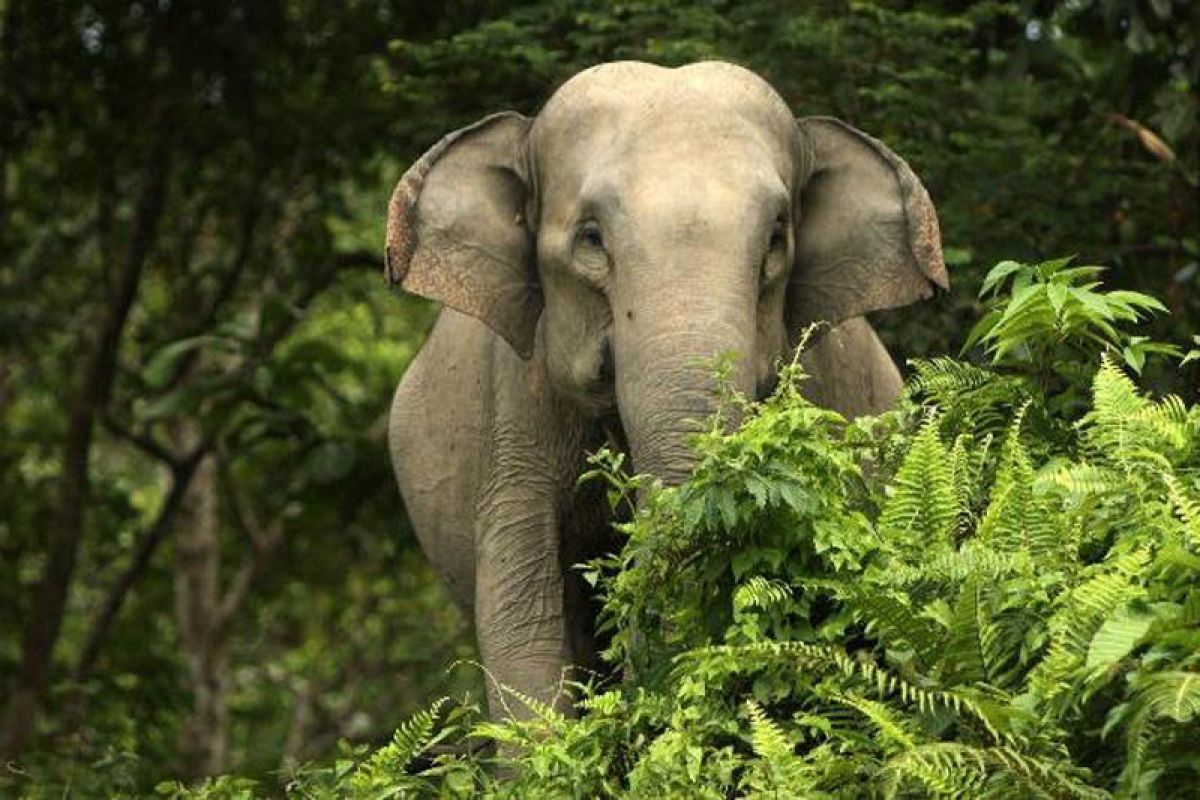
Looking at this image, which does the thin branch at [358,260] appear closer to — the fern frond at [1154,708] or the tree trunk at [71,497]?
the tree trunk at [71,497]

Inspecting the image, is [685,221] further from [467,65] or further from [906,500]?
[467,65]

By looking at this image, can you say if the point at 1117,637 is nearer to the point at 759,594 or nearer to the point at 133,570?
the point at 759,594

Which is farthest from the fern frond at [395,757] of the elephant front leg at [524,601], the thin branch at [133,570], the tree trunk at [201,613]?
the tree trunk at [201,613]

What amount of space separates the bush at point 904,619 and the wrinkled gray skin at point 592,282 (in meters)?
0.87

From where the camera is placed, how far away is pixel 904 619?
20.4 ft

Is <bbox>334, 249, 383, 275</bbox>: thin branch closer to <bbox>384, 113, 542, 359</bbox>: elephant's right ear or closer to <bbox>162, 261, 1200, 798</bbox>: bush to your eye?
<bbox>384, 113, 542, 359</bbox>: elephant's right ear

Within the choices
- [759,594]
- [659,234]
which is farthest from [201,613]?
[759,594]

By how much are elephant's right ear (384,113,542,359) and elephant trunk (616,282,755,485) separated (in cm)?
80

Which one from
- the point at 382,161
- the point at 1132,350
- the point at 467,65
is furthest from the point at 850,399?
the point at 382,161

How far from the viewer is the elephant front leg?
8.61 metres

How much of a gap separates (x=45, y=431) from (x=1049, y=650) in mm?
12295

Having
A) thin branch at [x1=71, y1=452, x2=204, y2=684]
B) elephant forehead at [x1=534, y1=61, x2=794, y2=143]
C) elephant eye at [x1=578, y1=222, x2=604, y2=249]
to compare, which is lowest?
thin branch at [x1=71, y1=452, x2=204, y2=684]

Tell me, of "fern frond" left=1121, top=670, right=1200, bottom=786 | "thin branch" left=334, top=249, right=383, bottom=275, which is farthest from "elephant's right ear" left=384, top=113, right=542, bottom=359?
"thin branch" left=334, top=249, right=383, bottom=275

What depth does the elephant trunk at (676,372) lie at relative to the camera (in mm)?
7332
